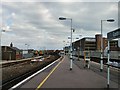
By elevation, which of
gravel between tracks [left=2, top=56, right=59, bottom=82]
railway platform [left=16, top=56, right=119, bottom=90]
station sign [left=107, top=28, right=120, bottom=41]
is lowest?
gravel between tracks [left=2, top=56, right=59, bottom=82]

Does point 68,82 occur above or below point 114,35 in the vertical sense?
below

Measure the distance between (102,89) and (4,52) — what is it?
88464mm

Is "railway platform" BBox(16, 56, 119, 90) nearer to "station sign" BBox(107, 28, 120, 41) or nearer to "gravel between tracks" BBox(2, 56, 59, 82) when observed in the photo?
"station sign" BBox(107, 28, 120, 41)

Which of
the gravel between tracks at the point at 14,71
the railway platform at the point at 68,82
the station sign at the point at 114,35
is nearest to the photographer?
the station sign at the point at 114,35

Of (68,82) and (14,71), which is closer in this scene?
(68,82)

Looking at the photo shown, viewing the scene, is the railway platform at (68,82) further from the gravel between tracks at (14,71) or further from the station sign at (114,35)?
the gravel between tracks at (14,71)

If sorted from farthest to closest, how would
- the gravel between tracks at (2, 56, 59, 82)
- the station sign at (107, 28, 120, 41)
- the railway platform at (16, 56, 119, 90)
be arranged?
the gravel between tracks at (2, 56, 59, 82), the railway platform at (16, 56, 119, 90), the station sign at (107, 28, 120, 41)

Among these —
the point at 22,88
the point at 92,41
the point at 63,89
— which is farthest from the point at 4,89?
the point at 92,41

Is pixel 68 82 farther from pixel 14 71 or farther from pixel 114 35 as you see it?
pixel 14 71

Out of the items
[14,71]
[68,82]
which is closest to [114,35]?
[68,82]

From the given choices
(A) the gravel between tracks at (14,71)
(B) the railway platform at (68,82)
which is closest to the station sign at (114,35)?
(B) the railway platform at (68,82)

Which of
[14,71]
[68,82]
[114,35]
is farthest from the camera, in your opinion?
[14,71]

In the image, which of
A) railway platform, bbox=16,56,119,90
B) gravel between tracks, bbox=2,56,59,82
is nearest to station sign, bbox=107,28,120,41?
railway platform, bbox=16,56,119,90

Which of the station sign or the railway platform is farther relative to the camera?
the railway platform
